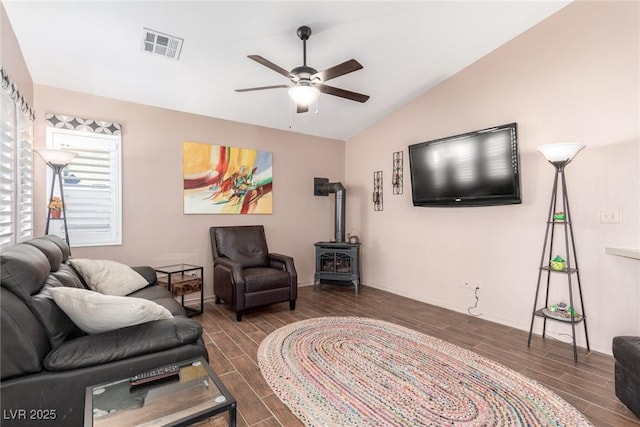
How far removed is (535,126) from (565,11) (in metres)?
1.04

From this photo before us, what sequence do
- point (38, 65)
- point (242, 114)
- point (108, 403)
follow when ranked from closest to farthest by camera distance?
point (108, 403) < point (38, 65) < point (242, 114)

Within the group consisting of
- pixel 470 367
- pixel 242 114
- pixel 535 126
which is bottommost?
pixel 470 367

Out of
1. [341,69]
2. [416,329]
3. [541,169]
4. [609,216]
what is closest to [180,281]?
[416,329]

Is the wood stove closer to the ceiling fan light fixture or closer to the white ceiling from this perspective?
the white ceiling

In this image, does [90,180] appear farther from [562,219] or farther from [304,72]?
[562,219]

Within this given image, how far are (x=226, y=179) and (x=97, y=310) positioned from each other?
2.92 m

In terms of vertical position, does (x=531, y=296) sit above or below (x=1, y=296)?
below

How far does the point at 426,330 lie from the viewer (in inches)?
124

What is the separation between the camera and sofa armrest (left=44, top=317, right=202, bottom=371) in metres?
1.35

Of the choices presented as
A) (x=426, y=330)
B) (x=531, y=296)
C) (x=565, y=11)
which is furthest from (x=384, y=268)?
(x=565, y=11)

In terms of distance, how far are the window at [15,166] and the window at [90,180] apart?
323 millimetres

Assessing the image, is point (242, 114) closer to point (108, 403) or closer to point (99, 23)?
point (99, 23)

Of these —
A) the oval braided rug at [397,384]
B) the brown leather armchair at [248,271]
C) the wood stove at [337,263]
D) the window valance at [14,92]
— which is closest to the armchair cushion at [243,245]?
the brown leather armchair at [248,271]

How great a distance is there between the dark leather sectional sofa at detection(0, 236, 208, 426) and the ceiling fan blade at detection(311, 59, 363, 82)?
A: 2.06 m
